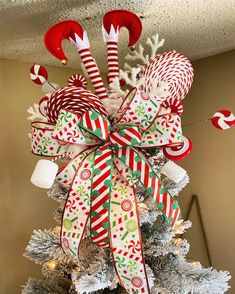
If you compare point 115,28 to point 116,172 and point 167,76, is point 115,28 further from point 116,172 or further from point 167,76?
point 116,172

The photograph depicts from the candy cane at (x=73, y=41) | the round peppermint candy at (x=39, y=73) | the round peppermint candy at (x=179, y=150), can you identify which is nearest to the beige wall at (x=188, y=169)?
the round peppermint candy at (x=39, y=73)

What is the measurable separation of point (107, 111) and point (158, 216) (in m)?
0.30

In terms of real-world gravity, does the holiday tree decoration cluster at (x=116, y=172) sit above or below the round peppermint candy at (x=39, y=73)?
below

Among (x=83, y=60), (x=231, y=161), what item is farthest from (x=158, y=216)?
(x=231, y=161)

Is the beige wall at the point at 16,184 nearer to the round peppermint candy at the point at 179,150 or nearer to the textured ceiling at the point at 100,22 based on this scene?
the textured ceiling at the point at 100,22

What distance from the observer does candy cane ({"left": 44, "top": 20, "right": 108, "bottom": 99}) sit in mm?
894

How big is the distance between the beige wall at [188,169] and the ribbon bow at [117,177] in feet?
1.77

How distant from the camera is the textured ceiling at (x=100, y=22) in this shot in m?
1.00

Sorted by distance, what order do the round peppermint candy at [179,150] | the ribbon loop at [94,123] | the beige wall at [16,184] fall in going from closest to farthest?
the ribbon loop at [94,123], the round peppermint candy at [179,150], the beige wall at [16,184]

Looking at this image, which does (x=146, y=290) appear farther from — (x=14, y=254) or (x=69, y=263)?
(x=14, y=254)

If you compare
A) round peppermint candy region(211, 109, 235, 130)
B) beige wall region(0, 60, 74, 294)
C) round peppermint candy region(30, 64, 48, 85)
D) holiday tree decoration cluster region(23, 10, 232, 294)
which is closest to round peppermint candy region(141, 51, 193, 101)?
holiday tree decoration cluster region(23, 10, 232, 294)

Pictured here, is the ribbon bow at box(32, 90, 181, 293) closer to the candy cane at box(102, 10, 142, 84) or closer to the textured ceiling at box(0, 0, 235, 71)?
the candy cane at box(102, 10, 142, 84)

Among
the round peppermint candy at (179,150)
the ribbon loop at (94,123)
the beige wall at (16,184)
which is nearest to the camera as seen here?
the ribbon loop at (94,123)

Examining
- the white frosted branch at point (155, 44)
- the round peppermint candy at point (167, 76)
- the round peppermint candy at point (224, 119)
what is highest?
the white frosted branch at point (155, 44)
